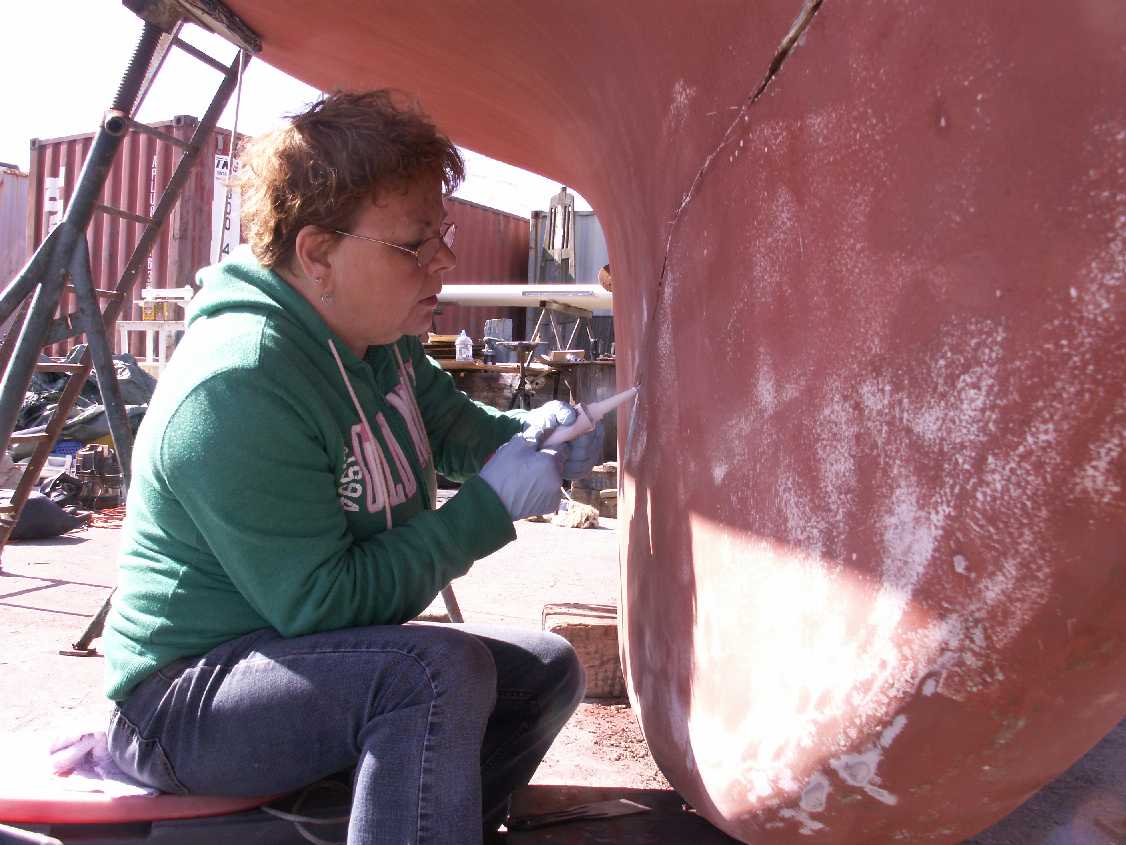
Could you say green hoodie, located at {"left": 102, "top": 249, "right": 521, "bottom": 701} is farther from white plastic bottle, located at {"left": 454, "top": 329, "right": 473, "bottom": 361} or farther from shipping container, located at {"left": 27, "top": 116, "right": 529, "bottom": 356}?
white plastic bottle, located at {"left": 454, "top": 329, "right": 473, "bottom": 361}

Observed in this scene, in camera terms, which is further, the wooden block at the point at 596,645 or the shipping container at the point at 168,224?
the shipping container at the point at 168,224

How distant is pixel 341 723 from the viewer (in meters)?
1.27

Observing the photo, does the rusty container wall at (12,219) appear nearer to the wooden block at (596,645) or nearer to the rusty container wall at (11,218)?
the rusty container wall at (11,218)

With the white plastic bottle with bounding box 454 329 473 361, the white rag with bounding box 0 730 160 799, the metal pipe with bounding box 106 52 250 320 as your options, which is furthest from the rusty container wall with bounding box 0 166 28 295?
the white rag with bounding box 0 730 160 799

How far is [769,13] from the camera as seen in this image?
1.15m

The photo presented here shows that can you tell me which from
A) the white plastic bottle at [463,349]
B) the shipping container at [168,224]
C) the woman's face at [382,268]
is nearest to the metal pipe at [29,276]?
the woman's face at [382,268]

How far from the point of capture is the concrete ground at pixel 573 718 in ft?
5.59

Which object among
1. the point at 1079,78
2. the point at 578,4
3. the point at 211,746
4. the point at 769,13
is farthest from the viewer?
the point at 578,4

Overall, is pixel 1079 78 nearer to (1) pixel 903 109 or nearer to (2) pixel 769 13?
(1) pixel 903 109

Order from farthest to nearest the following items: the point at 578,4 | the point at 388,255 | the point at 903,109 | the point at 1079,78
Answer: the point at 578,4 → the point at 388,255 → the point at 903,109 → the point at 1079,78

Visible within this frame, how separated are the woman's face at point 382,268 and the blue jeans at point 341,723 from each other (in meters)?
0.46

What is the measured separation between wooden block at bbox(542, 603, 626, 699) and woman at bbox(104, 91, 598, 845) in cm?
85

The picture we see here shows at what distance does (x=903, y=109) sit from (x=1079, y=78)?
18cm

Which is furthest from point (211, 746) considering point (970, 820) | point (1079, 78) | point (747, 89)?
point (1079, 78)
